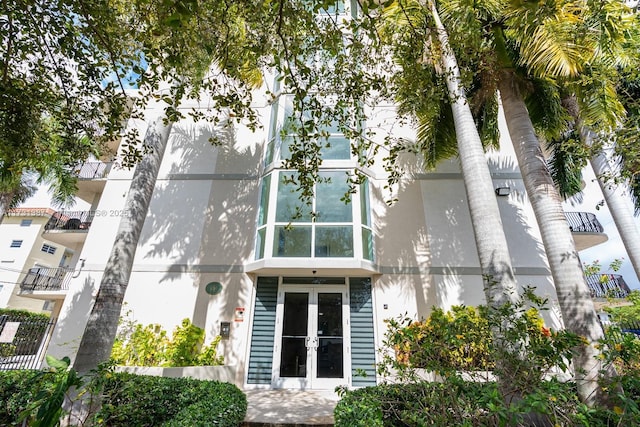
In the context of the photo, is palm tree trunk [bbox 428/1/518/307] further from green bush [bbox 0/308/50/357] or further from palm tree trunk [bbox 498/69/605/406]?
green bush [bbox 0/308/50/357]

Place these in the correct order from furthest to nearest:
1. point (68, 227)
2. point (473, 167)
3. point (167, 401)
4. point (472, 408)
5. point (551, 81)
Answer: point (68, 227) → point (551, 81) → point (473, 167) → point (167, 401) → point (472, 408)

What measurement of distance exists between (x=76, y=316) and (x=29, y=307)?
22.1 m

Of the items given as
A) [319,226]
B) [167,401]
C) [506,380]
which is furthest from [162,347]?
[506,380]

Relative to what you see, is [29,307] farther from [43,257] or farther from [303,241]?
[303,241]

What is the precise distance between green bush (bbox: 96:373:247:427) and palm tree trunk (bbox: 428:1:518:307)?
14.0 feet

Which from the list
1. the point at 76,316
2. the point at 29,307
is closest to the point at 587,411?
the point at 76,316

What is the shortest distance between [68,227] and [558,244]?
18.2m

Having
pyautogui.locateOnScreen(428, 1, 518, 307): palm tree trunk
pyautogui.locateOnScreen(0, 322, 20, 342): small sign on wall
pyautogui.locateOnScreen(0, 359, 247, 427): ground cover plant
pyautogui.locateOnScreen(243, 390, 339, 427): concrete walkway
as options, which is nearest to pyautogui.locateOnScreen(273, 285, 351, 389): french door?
pyautogui.locateOnScreen(243, 390, 339, 427): concrete walkway

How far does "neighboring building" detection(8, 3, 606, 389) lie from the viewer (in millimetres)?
8414

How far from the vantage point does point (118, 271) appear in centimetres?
544

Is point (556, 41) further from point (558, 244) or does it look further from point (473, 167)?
point (558, 244)

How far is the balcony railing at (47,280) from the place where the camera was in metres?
14.0

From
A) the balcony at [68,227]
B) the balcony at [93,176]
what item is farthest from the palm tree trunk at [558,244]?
the balcony at [68,227]

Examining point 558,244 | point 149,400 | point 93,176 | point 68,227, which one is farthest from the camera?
point 68,227
